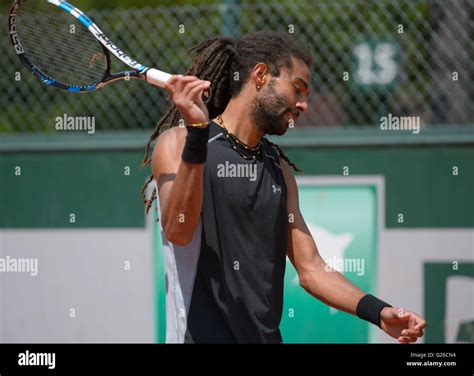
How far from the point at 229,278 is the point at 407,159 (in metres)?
2.57

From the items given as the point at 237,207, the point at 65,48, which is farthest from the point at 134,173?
the point at 237,207

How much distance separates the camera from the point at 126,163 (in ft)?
20.0

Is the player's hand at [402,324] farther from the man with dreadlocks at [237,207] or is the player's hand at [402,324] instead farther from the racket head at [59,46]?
the racket head at [59,46]

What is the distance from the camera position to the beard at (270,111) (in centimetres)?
378

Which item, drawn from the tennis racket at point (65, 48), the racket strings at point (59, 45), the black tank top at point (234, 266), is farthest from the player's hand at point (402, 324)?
the racket strings at point (59, 45)

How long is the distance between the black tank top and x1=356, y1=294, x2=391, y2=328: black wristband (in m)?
0.34

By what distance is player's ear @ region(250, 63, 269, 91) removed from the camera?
384 cm

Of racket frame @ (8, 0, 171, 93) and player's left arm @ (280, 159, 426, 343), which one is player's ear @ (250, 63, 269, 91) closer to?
player's left arm @ (280, 159, 426, 343)

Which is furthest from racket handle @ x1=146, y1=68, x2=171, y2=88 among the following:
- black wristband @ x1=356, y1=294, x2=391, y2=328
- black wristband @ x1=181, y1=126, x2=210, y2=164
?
black wristband @ x1=356, y1=294, x2=391, y2=328

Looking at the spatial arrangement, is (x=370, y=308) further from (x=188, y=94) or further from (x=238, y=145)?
(x=188, y=94)

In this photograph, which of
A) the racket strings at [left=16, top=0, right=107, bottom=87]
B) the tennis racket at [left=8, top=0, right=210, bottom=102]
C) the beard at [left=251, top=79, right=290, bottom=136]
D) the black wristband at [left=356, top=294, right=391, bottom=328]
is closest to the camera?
the black wristband at [left=356, top=294, right=391, bottom=328]
